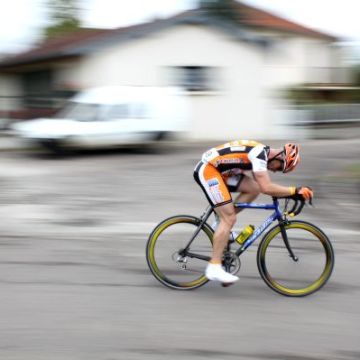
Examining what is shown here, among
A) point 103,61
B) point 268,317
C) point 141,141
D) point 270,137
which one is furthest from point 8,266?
point 270,137

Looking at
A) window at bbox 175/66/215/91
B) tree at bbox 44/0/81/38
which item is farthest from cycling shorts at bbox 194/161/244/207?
tree at bbox 44/0/81/38

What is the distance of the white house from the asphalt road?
35.9ft

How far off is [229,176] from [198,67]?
16889 mm

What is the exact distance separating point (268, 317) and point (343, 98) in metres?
27.6

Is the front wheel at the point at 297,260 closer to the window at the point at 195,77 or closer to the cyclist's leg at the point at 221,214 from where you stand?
the cyclist's leg at the point at 221,214

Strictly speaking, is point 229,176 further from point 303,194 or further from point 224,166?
point 303,194

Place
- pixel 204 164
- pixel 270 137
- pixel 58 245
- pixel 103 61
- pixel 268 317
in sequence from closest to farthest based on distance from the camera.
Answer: pixel 268 317 < pixel 204 164 < pixel 58 245 < pixel 103 61 < pixel 270 137

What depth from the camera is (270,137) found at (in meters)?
23.0

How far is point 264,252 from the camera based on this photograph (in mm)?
Answer: 5984

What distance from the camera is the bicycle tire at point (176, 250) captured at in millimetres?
6168

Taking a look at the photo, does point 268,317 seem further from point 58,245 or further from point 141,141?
point 141,141

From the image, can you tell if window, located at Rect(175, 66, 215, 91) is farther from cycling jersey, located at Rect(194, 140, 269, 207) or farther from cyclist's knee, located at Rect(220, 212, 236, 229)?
cyclist's knee, located at Rect(220, 212, 236, 229)

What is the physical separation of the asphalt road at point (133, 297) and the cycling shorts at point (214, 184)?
0.91 metres

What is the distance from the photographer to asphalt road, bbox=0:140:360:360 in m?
4.79
